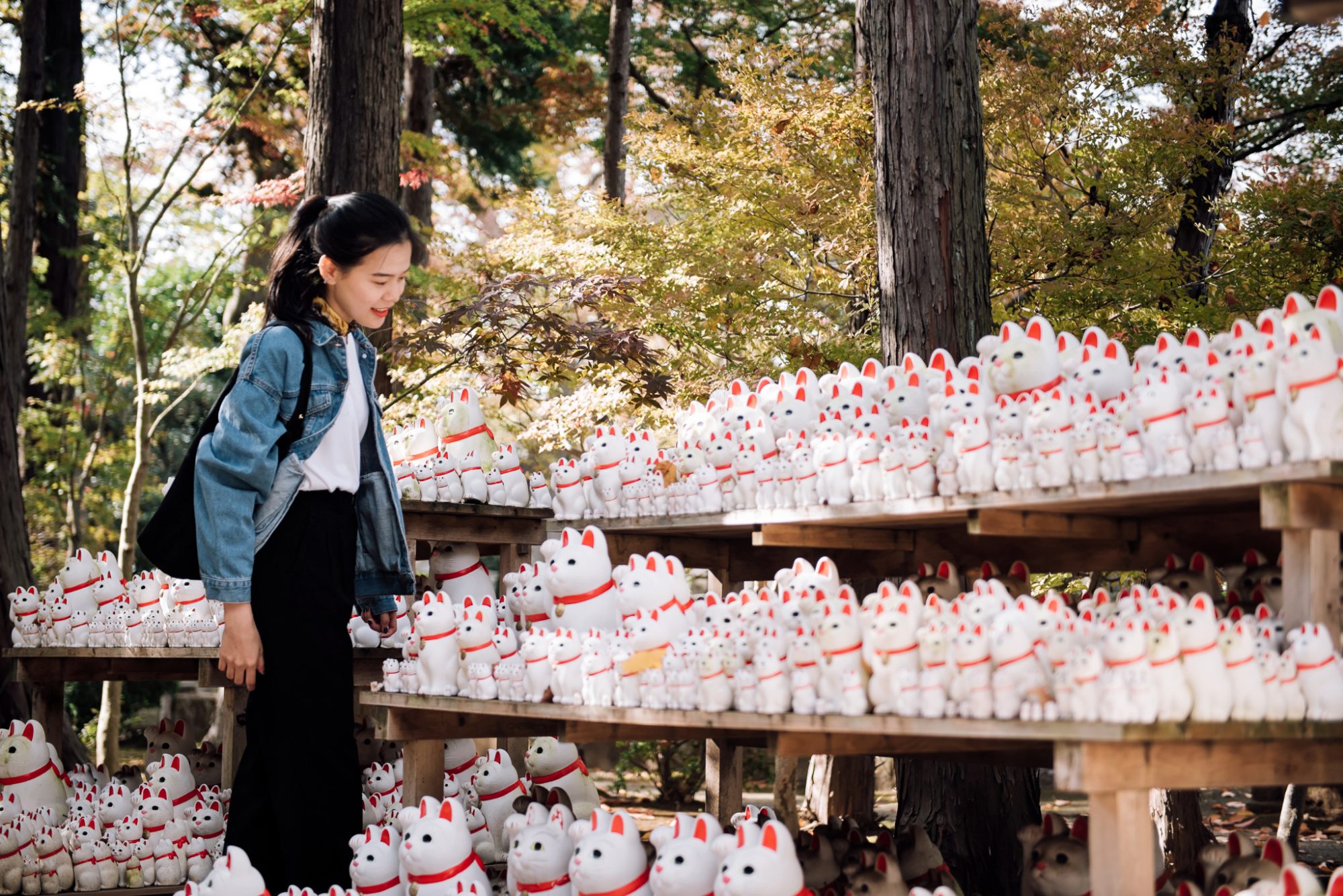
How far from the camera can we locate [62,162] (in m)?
10.9

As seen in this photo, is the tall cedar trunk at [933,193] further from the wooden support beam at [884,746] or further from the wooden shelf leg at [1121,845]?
the wooden shelf leg at [1121,845]

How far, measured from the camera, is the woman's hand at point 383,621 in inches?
161

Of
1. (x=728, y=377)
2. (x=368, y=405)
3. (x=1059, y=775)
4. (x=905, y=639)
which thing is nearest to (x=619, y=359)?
(x=728, y=377)

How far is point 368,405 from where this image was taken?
3.96 m

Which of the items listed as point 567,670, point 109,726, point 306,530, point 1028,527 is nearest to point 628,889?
point 567,670

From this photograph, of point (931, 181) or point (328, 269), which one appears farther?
point (931, 181)

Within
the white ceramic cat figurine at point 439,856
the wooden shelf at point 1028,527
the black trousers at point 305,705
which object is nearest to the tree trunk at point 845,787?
the wooden shelf at point 1028,527

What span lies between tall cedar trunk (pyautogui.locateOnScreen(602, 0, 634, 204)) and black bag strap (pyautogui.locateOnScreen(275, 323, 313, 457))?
6.75 metres

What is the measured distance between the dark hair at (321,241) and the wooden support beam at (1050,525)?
1.81m

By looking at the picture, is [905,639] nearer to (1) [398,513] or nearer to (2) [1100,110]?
(1) [398,513]

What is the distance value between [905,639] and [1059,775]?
472 mm

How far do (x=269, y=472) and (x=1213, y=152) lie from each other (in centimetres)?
514

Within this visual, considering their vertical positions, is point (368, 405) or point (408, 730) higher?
point (368, 405)

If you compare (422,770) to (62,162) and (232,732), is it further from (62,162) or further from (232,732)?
(62,162)
